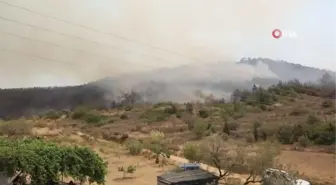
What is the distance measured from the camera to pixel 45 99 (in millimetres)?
65062

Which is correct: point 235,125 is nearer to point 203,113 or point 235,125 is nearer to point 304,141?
point 304,141

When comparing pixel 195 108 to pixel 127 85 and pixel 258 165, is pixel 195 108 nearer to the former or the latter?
pixel 127 85

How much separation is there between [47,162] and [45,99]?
48.9m

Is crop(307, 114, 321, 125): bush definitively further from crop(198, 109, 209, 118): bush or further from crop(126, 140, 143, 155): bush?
crop(126, 140, 143, 155): bush

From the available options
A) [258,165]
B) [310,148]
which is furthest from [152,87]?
[258,165]

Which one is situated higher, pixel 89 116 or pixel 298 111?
pixel 298 111

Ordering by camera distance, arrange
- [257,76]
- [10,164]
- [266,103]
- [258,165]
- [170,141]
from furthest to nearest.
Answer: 1. [257,76]
2. [266,103]
3. [170,141]
4. [258,165]
5. [10,164]

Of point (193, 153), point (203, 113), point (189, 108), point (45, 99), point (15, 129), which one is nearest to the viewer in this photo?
point (193, 153)

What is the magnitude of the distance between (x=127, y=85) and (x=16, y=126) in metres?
34.4

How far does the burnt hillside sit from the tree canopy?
39.3 meters

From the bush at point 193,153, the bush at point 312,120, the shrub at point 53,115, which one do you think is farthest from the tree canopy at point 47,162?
the shrub at point 53,115

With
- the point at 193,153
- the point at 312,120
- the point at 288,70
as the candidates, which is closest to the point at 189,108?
the point at 312,120

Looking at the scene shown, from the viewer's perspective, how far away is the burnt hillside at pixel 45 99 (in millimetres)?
57938

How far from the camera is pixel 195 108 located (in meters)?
62.5
